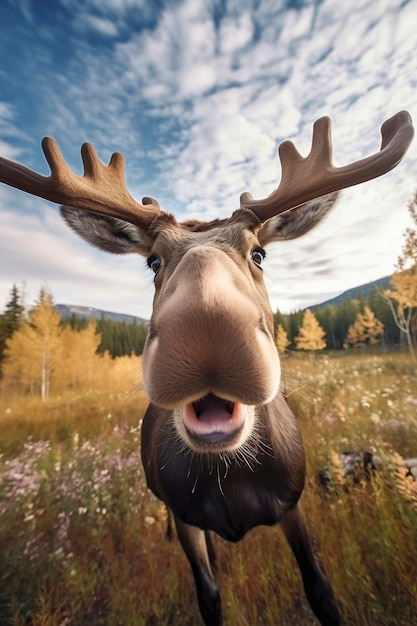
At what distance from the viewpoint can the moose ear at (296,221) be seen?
2.63 meters

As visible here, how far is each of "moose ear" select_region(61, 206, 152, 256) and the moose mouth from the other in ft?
5.49

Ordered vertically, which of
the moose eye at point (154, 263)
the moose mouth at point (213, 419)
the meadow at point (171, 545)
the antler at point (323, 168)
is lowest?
the meadow at point (171, 545)

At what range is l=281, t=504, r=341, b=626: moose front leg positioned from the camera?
2.02 meters

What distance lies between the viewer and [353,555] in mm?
2449

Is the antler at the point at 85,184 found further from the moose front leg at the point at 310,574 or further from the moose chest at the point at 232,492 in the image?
the moose front leg at the point at 310,574

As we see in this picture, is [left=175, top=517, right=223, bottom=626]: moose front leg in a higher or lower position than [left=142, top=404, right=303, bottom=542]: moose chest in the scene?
lower

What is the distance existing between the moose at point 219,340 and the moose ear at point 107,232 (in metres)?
0.01

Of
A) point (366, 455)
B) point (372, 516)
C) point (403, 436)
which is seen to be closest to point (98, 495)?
point (372, 516)

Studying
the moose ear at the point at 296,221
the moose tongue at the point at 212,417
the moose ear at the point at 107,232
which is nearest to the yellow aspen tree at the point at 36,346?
the moose ear at the point at 107,232

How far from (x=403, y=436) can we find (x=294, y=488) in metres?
3.11

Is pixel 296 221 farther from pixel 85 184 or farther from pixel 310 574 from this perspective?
pixel 310 574

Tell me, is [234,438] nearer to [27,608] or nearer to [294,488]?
[294,488]

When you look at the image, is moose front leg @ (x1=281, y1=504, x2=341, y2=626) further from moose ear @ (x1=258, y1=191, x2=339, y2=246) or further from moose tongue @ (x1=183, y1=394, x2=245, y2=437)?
moose ear @ (x1=258, y1=191, x2=339, y2=246)

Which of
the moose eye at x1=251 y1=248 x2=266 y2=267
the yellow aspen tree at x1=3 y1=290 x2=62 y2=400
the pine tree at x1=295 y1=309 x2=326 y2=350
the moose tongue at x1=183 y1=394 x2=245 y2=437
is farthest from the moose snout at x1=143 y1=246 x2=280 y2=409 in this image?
the pine tree at x1=295 y1=309 x2=326 y2=350
